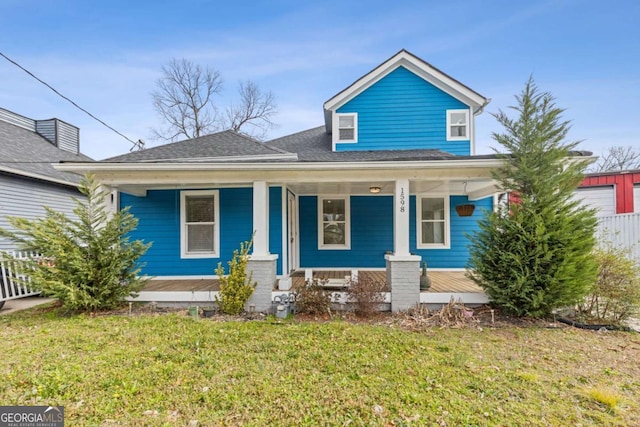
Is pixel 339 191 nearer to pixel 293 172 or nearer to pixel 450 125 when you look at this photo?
pixel 293 172

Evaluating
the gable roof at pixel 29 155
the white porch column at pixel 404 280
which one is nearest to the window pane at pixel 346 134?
the white porch column at pixel 404 280

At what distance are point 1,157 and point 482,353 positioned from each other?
43.2 ft

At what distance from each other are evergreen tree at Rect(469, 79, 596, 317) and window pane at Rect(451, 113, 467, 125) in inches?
148

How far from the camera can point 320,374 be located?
3.07 metres

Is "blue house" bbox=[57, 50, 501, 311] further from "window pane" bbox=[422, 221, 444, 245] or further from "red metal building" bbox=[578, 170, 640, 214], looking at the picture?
"red metal building" bbox=[578, 170, 640, 214]

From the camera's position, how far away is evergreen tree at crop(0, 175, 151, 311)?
4.85m

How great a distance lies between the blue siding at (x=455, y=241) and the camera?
8008 mm

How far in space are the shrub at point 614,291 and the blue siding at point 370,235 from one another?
321 centimetres

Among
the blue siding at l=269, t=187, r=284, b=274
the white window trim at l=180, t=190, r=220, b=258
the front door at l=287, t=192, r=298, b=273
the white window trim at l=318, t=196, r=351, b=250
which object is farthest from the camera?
the white window trim at l=318, t=196, r=351, b=250

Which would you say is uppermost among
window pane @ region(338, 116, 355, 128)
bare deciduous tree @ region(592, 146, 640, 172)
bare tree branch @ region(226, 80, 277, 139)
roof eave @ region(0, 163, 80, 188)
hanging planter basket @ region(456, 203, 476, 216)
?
bare tree branch @ region(226, 80, 277, 139)

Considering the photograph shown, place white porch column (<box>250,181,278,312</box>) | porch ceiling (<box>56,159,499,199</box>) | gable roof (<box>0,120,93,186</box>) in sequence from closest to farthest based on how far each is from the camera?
porch ceiling (<box>56,159,499,199</box>) → white porch column (<box>250,181,278,312</box>) → gable roof (<box>0,120,93,186</box>)

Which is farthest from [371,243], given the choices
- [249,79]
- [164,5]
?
[249,79]

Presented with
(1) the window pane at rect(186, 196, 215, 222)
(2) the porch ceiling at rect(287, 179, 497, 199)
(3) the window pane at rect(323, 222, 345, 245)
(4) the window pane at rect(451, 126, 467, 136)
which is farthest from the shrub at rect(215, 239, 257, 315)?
(4) the window pane at rect(451, 126, 467, 136)

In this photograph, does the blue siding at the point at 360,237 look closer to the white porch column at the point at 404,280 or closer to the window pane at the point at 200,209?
the window pane at the point at 200,209
